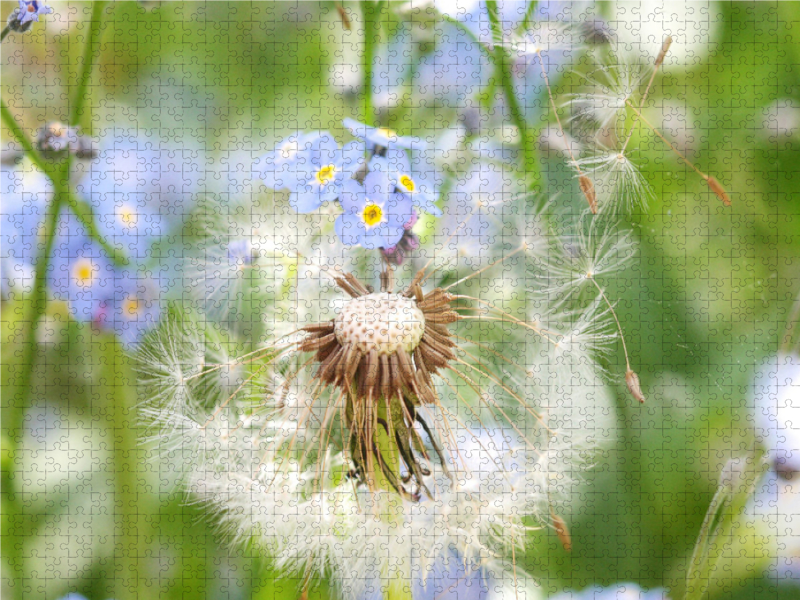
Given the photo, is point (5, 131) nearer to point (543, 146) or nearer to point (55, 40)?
point (55, 40)

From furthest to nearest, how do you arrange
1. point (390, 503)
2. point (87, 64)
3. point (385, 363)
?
point (87, 64)
point (390, 503)
point (385, 363)

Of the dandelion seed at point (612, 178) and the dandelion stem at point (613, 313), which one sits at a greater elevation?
the dandelion seed at point (612, 178)

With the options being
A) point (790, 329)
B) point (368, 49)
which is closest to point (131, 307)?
point (368, 49)

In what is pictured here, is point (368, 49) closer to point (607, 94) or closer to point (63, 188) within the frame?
point (607, 94)

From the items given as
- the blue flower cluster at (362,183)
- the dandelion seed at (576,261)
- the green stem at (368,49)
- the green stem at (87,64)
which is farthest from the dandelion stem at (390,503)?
the green stem at (87,64)

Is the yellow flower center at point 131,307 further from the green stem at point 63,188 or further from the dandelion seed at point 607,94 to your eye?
the dandelion seed at point 607,94

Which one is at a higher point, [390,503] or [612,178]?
[612,178]

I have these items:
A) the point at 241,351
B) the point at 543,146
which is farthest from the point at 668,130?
the point at 241,351
